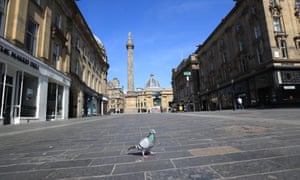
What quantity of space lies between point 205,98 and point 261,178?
145 feet

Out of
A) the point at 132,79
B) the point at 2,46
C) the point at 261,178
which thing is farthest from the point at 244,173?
the point at 132,79

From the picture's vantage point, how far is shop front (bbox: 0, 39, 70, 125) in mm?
10492

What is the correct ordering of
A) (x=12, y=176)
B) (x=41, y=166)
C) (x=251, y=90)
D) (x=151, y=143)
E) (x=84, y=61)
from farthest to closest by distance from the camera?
1. (x=84, y=61)
2. (x=251, y=90)
3. (x=151, y=143)
4. (x=41, y=166)
5. (x=12, y=176)

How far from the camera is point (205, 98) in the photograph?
143ft

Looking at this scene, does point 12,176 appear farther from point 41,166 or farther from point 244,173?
point 244,173

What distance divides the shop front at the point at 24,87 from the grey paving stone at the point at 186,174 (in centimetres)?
1244

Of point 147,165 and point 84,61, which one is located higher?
point 84,61

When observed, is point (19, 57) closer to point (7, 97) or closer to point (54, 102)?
point (7, 97)

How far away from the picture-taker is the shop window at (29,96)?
12.7 meters

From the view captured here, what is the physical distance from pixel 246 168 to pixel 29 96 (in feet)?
51.8

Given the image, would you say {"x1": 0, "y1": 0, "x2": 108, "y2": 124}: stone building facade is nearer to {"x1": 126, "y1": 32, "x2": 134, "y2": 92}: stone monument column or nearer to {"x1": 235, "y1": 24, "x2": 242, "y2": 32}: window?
{"x1": 235, "y1": 24, "x2": 242, "y2": 32}: window

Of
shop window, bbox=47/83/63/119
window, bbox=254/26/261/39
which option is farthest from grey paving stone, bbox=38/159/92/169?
window, bbox=254/26/261/39

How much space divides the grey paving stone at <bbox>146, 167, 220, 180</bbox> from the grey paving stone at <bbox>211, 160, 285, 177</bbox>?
0.14 metres

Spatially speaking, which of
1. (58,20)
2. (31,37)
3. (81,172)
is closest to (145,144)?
(81,172)
